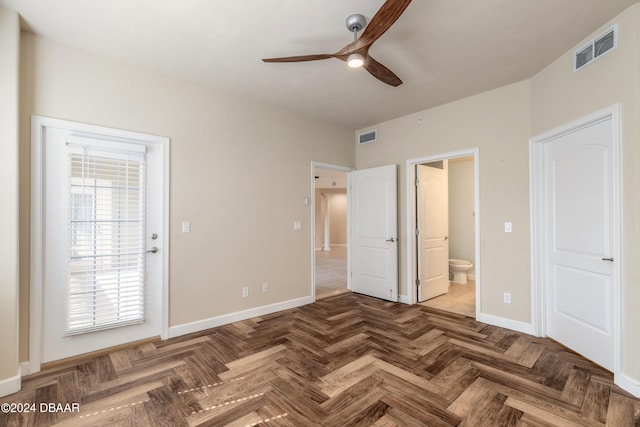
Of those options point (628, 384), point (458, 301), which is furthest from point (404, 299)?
point (628, 384)

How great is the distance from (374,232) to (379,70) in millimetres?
2718

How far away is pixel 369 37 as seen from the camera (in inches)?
73.5

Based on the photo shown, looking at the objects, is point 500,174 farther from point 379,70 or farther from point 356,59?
point 356,59

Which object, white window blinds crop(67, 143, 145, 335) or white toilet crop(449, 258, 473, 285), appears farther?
white toilet crop(449, 258, 473, 285)

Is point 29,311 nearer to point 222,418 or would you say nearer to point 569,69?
point 222,418

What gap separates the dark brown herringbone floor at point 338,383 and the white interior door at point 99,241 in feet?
0.90

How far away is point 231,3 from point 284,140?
2.06 metres

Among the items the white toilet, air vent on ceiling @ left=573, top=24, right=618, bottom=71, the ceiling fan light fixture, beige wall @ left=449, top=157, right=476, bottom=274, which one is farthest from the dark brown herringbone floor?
beige wall @ left=449, top=157, right=476, bottom=274

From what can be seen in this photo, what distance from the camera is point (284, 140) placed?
4.02 metres

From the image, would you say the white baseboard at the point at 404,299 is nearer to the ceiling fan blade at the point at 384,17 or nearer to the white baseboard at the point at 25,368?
the ceiling fan blade at the point at 384,17

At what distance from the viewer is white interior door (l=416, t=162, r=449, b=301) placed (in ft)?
14.1

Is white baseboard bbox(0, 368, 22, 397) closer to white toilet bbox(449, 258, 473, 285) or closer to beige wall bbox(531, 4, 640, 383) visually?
beige wall bbox(531, 4, 640, 383)

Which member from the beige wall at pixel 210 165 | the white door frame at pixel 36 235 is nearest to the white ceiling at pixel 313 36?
the beige wall at pixel 210 165

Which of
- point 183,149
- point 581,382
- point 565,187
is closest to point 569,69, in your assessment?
point 565,187
